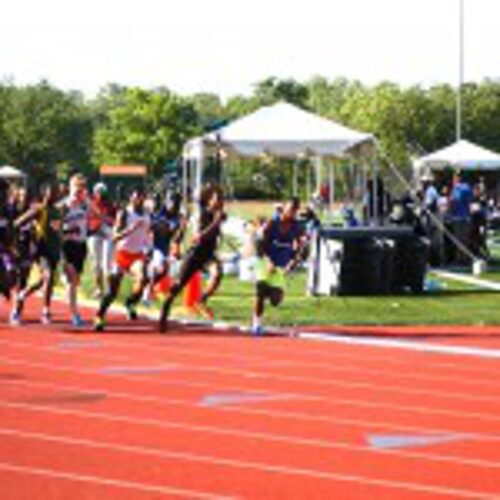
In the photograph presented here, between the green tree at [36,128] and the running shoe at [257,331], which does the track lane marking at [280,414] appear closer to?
the running shoe at [257,331]

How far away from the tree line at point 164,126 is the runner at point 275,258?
58035 mm

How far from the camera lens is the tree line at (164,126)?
95125 millimetres

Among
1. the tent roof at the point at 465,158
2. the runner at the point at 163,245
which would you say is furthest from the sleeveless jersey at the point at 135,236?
the tent roof at the point at 465,158

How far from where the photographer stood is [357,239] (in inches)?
894

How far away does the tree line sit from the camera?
95.1 meters

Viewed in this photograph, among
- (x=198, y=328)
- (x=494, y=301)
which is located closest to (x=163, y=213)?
(x=494, y=301)

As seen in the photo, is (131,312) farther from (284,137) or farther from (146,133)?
(146,133)

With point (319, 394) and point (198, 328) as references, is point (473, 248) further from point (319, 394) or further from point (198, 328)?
point (319, 394)

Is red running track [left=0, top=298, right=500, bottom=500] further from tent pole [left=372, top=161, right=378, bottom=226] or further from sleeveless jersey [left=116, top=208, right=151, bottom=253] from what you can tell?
tent pole [left=372, top=161, right=378, bottom=226]

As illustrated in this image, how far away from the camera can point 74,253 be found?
719 inches

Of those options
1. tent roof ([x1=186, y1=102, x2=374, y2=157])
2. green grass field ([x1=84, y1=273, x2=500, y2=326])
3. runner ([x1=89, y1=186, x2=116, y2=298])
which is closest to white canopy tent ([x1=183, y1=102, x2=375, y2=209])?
tent roof ([x1=186, y1=102, x2=374, y2=157])

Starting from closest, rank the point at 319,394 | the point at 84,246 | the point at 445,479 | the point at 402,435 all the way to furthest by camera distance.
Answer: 1. the point at 445,479
2. the point at 402,435
3. the point at 319,394
4. the point at 84,246

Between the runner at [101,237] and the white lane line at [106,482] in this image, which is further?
the runner at [101,237]

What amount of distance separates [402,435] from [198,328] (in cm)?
784
